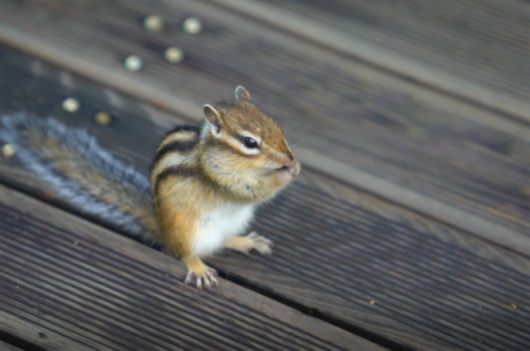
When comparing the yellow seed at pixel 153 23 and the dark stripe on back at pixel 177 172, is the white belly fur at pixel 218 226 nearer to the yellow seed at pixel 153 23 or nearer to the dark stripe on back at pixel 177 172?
the dark stripe on back at pixel 177 172

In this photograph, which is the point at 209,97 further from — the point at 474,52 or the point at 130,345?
the point at 474,52

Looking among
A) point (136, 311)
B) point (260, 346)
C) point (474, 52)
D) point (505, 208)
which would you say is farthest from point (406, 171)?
point (136, 311)

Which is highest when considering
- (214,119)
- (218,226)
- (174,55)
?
(174,55)

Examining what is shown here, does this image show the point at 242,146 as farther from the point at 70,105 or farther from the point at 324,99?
the point at 70,105

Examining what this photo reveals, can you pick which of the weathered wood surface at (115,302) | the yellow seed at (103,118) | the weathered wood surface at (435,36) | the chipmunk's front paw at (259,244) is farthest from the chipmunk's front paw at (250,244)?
Result: the weathered wood surface at (435,36)

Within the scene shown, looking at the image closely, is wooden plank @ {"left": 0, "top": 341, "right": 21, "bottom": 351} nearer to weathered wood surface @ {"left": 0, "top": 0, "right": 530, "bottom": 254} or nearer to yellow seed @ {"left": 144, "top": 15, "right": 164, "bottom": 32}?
weathered wood surface @ {"left": 0, "top": 0, "right": 530, "bottom": 254}

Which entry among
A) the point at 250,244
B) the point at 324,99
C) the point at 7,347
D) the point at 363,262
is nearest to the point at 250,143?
the point at 250,244
